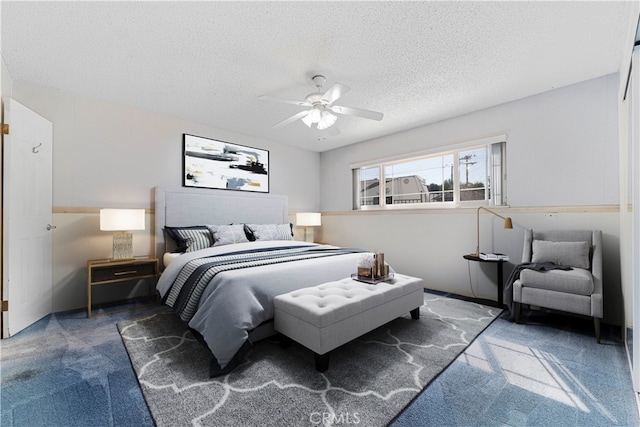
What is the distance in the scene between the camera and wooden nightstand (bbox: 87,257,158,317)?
9.29ft

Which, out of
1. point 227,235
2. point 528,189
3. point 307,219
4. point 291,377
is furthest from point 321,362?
point 307,219

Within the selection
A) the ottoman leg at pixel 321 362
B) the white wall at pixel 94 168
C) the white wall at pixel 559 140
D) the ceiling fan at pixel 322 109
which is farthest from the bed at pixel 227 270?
the white wall at pixel 559 140

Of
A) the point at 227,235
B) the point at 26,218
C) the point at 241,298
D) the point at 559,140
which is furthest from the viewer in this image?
the point at 227,235

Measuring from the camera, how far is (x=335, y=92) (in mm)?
2340

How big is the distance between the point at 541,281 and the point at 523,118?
76.4 inches

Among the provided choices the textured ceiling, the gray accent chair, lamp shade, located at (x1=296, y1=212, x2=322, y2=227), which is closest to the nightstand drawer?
the textured ceiling

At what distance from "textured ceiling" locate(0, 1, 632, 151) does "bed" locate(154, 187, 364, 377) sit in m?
1.48

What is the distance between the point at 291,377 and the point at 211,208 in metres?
2.96

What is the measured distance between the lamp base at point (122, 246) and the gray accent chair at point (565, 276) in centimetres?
425

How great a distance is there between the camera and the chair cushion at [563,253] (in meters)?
2.58

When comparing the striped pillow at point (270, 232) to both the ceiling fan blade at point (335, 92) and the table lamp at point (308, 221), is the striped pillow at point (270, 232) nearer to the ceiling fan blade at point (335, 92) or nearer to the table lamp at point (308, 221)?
the table lamp at point (308, 221)

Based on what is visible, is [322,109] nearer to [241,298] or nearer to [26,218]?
[241,298]

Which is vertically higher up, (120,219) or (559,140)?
(559,140)

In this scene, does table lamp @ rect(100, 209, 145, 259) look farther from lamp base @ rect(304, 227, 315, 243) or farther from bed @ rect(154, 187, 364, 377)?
lamp base @ rect(304, 227, 315, 243)
